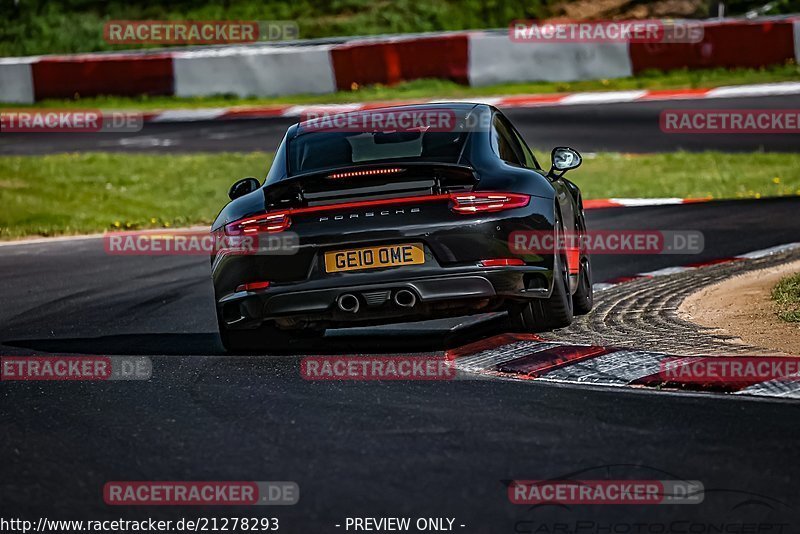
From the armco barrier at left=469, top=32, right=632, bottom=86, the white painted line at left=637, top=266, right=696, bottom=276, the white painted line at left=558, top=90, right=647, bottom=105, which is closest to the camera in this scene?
the white painted line at left=637, top=266, right=696, bottom=276

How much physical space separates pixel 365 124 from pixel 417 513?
396 cm

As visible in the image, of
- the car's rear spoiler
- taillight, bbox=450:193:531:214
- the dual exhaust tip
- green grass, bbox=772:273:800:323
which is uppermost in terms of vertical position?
the car's rear spoiler

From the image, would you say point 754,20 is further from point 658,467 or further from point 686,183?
point 658,467

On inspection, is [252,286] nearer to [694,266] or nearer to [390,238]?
[390,238]

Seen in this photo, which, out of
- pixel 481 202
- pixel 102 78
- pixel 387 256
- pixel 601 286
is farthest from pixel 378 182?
pixel 102 78

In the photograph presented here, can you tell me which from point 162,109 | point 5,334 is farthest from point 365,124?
point 162,109

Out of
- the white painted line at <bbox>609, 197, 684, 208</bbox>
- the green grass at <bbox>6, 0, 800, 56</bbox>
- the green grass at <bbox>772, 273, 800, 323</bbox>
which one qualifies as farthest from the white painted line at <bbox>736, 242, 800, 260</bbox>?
the green grass at <bbox>6, 0, 800, 56</bbox>

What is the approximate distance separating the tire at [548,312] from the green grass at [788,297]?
1231mm

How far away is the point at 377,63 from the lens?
89.9 feet

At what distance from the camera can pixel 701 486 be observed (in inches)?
197

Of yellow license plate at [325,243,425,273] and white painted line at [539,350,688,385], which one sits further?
yellow license plate at [325,243,425,273]

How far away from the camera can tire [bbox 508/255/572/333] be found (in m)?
8.26

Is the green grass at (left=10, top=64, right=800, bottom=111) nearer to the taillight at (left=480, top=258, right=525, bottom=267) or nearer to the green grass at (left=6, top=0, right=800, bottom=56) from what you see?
the green grass at (left=6, top=0, right=800, bottom=56)

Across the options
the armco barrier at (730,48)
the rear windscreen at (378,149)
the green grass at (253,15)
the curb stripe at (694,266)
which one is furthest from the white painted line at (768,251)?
the green grass at (253,15)
